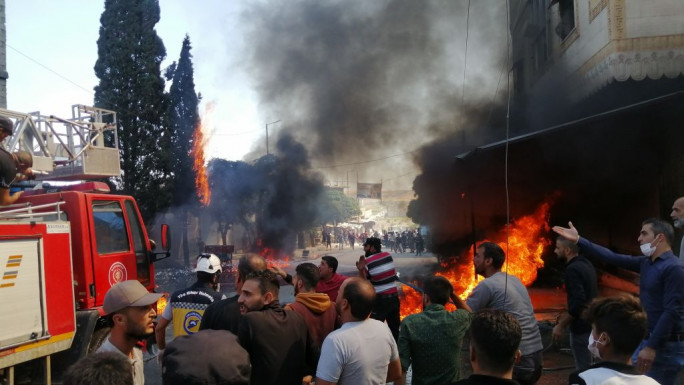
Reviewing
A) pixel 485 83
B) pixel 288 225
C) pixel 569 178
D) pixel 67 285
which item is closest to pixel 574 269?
pixel 67 285

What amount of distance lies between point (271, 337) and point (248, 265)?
91cm

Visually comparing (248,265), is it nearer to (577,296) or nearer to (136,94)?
(577,296)

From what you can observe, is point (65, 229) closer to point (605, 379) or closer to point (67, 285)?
point (67, 285)

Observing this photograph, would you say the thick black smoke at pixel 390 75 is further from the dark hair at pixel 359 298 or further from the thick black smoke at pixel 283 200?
the dark hair at pixel 359 298

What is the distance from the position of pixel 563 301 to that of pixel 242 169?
19.9 m

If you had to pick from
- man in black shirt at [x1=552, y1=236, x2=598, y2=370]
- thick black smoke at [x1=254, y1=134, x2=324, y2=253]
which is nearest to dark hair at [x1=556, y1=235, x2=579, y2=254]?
man in black shirt at [x1=552, y1=236, x2=598, y2=370]

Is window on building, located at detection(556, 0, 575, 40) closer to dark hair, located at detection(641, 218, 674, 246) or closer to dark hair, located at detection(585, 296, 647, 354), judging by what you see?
dark hair, located at detection(641, 218, 674, 246)

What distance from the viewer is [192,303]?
4.01 metres

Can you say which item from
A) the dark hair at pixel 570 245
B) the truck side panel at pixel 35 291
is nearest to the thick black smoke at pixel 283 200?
the truck side panel at pixel 35 291

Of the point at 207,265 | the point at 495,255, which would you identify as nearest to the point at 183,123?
the point at 207,265

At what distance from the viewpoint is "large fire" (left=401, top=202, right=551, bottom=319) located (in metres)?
12.2

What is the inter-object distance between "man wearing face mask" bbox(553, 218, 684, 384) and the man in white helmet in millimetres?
3190

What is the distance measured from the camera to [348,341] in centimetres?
296

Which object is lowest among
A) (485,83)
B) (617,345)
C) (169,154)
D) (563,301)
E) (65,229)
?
(563,301)
